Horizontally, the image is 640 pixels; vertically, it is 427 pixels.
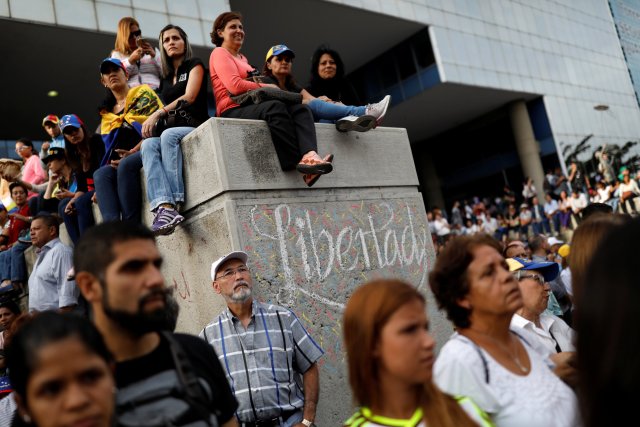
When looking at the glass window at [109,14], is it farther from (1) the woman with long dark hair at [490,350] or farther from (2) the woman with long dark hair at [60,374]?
(2) the woman with long dark hair at [60,374]

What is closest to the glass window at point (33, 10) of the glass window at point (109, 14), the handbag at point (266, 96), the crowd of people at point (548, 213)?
the glass window at point (109, 14)

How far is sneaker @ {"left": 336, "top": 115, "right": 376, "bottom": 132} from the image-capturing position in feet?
17.4

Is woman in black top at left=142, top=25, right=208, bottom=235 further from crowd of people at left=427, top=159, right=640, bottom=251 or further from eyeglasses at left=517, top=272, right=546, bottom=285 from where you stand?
crowd of people at left=427, top=159, right=640, bottom=251

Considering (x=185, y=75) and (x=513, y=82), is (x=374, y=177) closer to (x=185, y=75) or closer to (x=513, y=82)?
(x=185, y=75)

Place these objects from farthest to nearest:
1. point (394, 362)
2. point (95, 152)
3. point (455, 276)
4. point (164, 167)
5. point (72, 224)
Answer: point (72, 224) → point (95, 152) → point (164, 167) → point (455, 276) → point (394, 362)

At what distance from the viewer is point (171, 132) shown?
496cm

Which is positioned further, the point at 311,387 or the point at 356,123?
the point at 356,123

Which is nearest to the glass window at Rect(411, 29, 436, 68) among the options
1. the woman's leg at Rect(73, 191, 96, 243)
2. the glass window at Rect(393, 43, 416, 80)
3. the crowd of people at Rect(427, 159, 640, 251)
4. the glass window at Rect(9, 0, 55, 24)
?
the glass window at Rect(393, 43, 416, 80)

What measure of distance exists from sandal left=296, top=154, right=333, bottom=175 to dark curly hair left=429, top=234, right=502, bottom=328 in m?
1.94

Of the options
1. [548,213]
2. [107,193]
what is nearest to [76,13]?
[107,193]

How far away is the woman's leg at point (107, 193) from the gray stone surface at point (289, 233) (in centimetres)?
48

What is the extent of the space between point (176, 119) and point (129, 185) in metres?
0.69

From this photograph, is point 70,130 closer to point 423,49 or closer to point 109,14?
point 109,14

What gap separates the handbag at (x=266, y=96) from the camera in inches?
195
